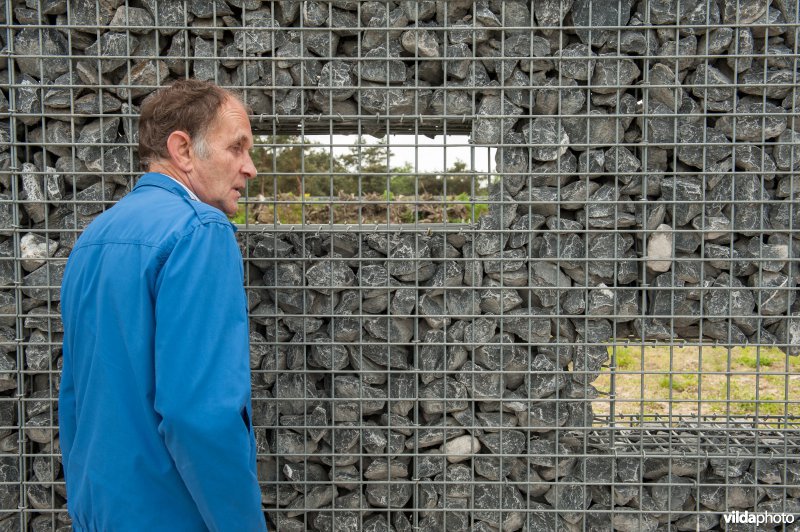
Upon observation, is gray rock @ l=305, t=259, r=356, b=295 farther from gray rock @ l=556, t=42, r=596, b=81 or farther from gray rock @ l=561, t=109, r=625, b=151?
gray rock @ l=556, t=42, r=596, b=81

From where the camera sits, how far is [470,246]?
9.62 feet

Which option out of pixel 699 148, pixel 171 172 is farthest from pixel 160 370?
pixel 699 148

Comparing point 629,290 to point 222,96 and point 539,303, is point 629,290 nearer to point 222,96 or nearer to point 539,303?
point 539,303

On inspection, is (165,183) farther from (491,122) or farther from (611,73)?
(611,73)

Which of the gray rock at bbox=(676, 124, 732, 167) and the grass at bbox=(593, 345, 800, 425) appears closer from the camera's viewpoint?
the gray rock at bbox=(676, 124, 732, 167)

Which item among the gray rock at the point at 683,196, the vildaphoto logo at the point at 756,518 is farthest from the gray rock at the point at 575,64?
the vildaphoto logo at the point at 756,518

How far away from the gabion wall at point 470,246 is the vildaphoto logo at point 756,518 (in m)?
0.05

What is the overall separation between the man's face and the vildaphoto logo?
2705 millimetres

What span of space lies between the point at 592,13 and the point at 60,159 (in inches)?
102

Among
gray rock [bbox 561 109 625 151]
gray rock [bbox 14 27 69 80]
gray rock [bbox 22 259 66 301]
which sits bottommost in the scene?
gray rock [bbox 22 259 66 301]

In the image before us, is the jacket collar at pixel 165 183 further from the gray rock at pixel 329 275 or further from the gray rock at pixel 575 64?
the gray rock at pixel 575 64

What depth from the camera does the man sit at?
58.9 inches

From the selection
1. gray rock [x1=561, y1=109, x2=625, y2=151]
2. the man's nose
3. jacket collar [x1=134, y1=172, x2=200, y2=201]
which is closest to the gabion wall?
gray rock [x1=561, y1=109, x2=625, y2=151]

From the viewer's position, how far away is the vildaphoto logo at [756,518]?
9.62 ft
